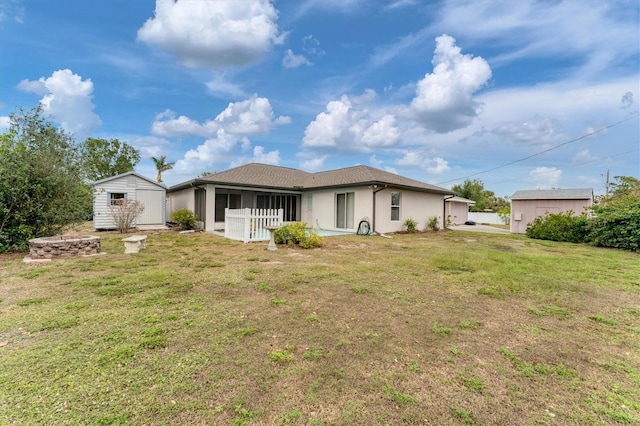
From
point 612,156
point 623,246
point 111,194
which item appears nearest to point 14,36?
point 111,194

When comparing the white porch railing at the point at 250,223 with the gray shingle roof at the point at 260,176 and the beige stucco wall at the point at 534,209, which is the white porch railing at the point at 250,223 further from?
the beige stucco wall at the point at 534,209

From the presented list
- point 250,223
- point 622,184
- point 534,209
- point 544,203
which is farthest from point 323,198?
point 622,184

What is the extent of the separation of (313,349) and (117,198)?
1700 centimetres

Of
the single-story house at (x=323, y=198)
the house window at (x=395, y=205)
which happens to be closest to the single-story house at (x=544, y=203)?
the single-story house at (x=323, y=198)

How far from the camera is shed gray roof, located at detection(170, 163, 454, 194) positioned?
45.2ft

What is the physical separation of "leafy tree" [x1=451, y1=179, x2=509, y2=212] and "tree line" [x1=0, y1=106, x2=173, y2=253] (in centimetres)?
3705

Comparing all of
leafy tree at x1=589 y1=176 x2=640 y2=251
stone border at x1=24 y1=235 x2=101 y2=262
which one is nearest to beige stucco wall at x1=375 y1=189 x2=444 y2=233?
leafy tree at x1=589 y1=176 x2=640 y2=251

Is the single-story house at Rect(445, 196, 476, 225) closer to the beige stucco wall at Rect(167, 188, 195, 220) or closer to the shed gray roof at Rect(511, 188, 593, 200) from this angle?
the shed gray roof at Rect(511, 188, 593, 200)

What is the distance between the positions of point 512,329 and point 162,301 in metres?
4.52

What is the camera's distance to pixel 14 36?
9000 mm

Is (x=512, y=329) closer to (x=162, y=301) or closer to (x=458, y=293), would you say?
(x=458, y=293)

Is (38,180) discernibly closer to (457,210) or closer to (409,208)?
(409,208)

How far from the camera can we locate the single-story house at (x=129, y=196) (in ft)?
48.9

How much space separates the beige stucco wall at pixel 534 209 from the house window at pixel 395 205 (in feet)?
28.1
